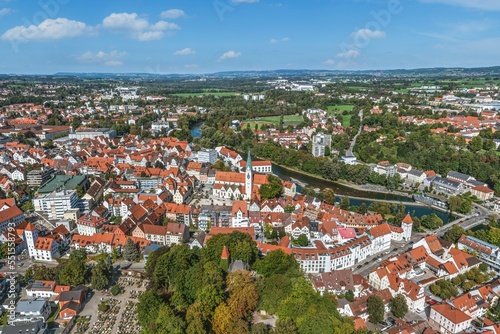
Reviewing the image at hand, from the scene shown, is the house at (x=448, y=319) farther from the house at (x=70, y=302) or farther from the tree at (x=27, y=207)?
the tree at (x=27, y=207)

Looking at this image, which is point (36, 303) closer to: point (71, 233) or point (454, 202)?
point (71, 233)

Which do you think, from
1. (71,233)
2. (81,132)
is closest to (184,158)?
(71,233)

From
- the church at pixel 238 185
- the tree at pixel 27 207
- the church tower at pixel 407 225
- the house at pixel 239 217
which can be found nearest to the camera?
the church tower at pixel 407 225

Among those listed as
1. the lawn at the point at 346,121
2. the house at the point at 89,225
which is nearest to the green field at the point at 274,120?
the lawn at the point at 346,121

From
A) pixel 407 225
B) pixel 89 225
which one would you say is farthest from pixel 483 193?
pixel 89 225

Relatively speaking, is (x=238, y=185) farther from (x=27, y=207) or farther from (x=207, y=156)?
(x=27, y=207)

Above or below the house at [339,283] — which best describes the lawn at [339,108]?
above

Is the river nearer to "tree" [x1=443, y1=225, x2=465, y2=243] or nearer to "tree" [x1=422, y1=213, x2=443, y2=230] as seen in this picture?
"tree" [x1=422, y1=213, x2=443, y2=230]
